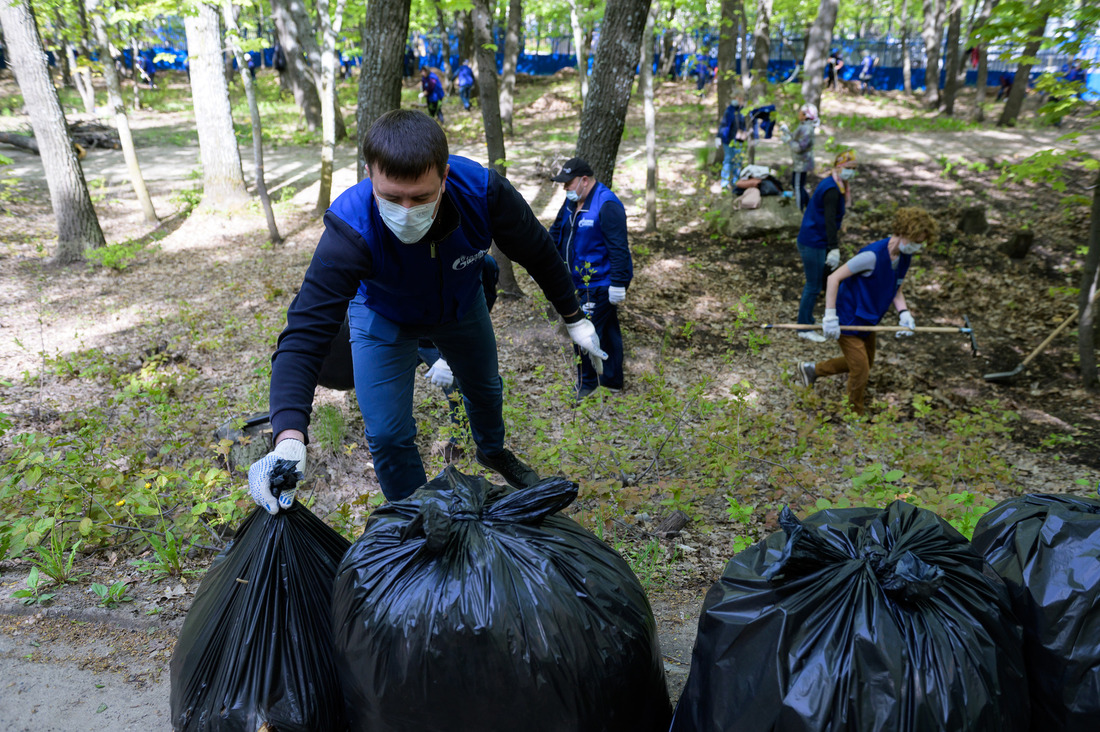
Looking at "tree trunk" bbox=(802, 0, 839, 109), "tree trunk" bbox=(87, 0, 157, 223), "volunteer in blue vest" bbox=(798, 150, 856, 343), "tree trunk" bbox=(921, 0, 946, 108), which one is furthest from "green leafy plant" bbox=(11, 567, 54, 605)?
"tree trunk" bbox=(921, 0, 946, 108)

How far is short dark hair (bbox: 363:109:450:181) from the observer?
1.79m

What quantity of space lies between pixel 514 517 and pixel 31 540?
74.5 inches

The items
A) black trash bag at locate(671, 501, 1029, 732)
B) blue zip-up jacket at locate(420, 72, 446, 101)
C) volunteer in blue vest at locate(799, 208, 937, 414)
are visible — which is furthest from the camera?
blue zip-up jacket at locate(420, 72, 446, 101)

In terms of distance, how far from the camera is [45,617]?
2266mm

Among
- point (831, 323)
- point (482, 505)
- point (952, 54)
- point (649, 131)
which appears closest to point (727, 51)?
point (649, 131)

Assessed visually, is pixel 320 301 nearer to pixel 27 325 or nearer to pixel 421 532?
pixel 421 532

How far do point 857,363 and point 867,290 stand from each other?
52 cm

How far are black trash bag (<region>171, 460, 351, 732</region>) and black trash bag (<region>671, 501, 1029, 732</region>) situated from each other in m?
A: 0.86

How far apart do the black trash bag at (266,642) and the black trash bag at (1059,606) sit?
151cm

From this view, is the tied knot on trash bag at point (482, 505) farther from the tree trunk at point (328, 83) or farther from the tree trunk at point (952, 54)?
the tree trunk at point (952, 54)

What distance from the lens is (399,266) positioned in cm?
209

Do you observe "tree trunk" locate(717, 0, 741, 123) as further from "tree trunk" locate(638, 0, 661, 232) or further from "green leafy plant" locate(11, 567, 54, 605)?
"green leafy plant" locate(11, 567, 54, 605)

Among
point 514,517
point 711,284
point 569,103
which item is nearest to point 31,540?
point 514,517

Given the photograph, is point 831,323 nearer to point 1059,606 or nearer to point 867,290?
point 867,290
